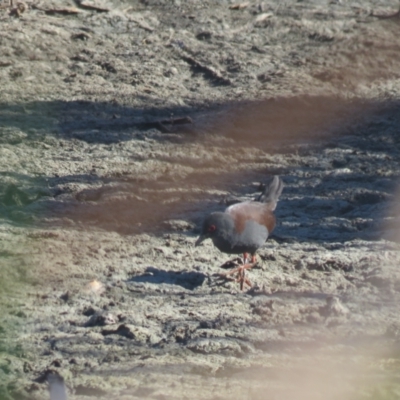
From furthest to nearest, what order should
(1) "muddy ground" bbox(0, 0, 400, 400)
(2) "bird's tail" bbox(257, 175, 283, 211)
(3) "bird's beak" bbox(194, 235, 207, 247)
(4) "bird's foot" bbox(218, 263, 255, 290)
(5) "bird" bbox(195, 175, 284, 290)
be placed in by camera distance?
(2) "bird's tail" bbox(257, 175, 283, 211) < (3) "bird's beak" bbox(194, 235, 207, 247) < (5) "bird" bbox(195, 175, 284, 290) < (4) "bird's foot" bbox(218, 263, 255, 290) < (1) "muddy ground" bbox(0, 0, 400, 400)

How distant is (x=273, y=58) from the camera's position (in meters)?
11.2

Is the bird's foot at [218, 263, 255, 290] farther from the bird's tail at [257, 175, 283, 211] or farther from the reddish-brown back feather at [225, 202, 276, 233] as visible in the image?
the bird's tail at [257, 175, 283, 211]

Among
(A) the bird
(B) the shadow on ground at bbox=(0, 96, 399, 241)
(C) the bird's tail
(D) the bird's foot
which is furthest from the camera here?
(B) the shadow on ground at bbox=(0, 96, 399, 241)

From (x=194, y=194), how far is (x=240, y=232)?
1.50 metres

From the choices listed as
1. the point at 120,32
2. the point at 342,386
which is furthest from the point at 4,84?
→ the point at 342,386

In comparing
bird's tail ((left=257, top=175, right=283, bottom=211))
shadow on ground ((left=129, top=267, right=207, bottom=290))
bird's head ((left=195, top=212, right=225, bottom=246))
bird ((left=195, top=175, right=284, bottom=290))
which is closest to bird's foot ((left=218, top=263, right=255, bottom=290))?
bird ((left=195, top=175, right=284, bottom=290))

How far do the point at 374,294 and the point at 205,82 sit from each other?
178 inches

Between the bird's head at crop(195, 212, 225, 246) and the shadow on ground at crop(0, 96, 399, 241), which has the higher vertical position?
the bird's head at crop(195, 212, 225, 246)

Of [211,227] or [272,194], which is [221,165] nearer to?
[272,194]

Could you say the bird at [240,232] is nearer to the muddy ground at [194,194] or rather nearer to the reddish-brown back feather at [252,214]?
the reddish-brown back feather at [252,214]

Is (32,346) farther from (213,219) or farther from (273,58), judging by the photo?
(273,58)

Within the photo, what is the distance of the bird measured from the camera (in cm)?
710

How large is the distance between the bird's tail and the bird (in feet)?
0.88

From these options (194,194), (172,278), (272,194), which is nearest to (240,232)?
(172,278)
